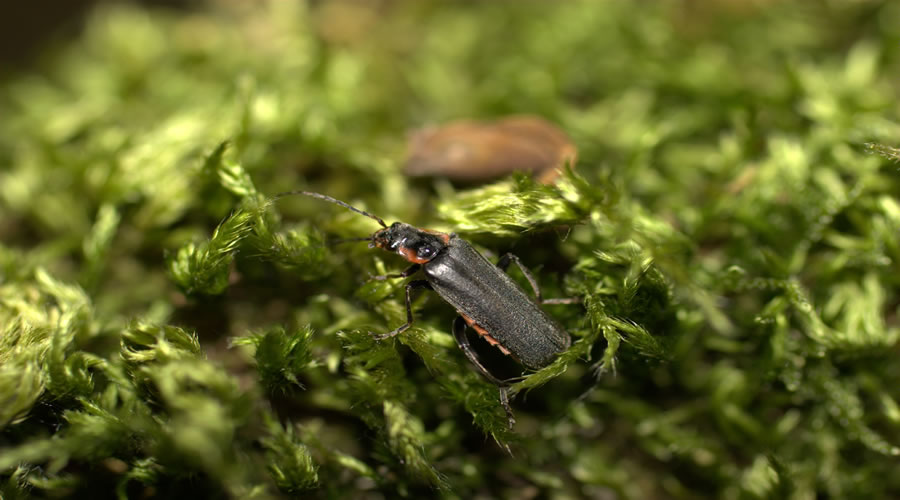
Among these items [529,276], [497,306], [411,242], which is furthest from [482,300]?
[411,242]

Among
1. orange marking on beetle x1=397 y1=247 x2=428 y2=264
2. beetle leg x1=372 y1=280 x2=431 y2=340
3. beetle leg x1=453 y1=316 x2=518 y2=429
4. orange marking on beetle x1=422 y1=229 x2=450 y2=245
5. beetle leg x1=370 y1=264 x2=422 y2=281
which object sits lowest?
beetle leg x1=453 y1=316 x2=518 y2=429

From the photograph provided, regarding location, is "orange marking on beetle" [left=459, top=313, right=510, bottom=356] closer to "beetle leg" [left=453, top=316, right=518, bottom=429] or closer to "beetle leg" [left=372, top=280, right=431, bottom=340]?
"beetle leg" [left=453, top=316, right=518, bottom=429]

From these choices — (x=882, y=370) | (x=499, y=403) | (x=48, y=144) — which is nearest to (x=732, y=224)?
(x=882, y=370)

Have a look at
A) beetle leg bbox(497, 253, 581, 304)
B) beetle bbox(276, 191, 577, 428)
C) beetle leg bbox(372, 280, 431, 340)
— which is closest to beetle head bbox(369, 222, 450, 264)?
beetle bbox(276, 191, 577, 428)

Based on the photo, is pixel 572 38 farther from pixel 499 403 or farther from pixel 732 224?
pixel 499 403

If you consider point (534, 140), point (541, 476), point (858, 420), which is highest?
point (534, 140)

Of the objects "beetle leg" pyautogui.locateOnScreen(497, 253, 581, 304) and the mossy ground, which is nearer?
the mossy ground

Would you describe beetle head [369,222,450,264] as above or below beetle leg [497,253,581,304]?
above
